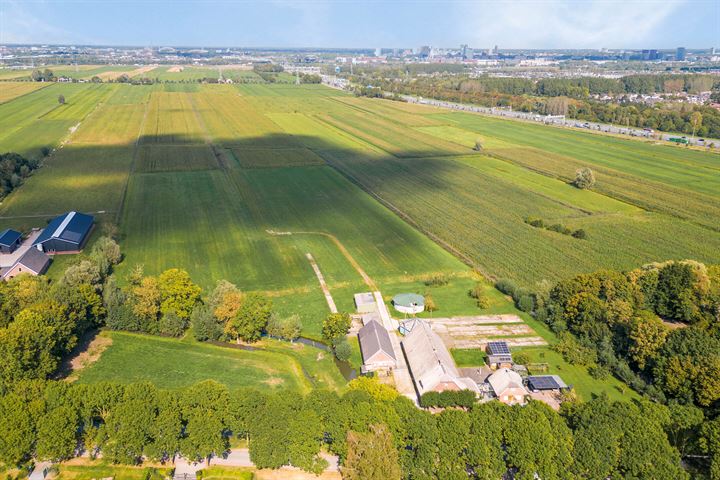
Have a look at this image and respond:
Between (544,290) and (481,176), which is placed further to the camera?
(481,176)

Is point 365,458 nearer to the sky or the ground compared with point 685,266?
nearer to the ground

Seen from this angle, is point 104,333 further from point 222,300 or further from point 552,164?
point 552,164

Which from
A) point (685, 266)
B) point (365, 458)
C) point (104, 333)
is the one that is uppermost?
point (685, 266)

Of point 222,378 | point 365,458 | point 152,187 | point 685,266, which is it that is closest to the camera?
point 365,458

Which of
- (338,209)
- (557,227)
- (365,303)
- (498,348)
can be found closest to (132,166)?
(338,209)

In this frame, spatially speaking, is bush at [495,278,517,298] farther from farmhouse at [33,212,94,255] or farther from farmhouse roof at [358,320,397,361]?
farmhouse at [33,212,94,255]

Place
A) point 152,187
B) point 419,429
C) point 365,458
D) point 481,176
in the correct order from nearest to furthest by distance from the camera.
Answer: point 365,458 → point 419,429 → point 152,187 → point 481,176

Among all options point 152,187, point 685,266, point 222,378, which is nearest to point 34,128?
point 152,187

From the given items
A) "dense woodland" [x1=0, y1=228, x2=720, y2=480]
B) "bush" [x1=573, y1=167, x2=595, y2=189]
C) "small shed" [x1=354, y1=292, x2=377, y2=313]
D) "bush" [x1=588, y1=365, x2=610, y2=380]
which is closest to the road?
"bush" [x1=573, y1=167, x2=595, y2=189]
